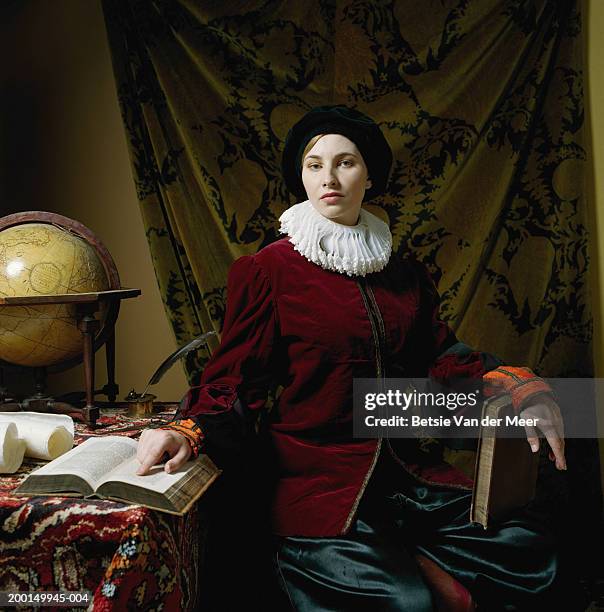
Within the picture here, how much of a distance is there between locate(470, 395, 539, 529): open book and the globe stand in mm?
1072

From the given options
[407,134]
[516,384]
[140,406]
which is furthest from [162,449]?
[407,134]

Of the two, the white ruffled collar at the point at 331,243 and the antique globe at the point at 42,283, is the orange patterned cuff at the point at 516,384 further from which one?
the antique globe at the point at 42,283

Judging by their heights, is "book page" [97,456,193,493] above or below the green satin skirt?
above

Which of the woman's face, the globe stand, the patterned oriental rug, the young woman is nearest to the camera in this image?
the patterned oriental rug

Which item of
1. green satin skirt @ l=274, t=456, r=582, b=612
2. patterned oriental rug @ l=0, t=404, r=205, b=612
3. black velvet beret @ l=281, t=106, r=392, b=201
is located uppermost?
black velvet beret @ l=281, t=106, r=392, b=201

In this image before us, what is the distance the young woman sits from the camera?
1468mm

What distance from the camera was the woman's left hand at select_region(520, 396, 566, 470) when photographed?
1.53m

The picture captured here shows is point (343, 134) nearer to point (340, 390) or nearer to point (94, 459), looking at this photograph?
point (340, 390)

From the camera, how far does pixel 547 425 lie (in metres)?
1.54

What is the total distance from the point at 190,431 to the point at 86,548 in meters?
0.29

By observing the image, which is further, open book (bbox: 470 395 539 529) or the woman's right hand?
open book (bbox: 470 395 539 529)

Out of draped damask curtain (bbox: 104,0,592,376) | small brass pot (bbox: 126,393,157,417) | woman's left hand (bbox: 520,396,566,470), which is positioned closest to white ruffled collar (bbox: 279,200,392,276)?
woman's left hand (bbox: 520,396,566,470)

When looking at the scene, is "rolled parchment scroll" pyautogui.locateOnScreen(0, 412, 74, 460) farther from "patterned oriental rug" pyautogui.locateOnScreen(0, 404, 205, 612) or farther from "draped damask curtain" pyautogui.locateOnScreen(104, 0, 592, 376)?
"draped damask curtain" pyautogui.locateOnScreen(104, 0, 592, 376)

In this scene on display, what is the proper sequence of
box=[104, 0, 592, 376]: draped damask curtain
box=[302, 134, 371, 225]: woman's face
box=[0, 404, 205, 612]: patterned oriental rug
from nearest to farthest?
box=[0, 404, 205, 612]: patterned oriental rug < box=[302, 134, 371, 225]: woman's face < box=[104, 0, 592, 376]: draped damask curtain
